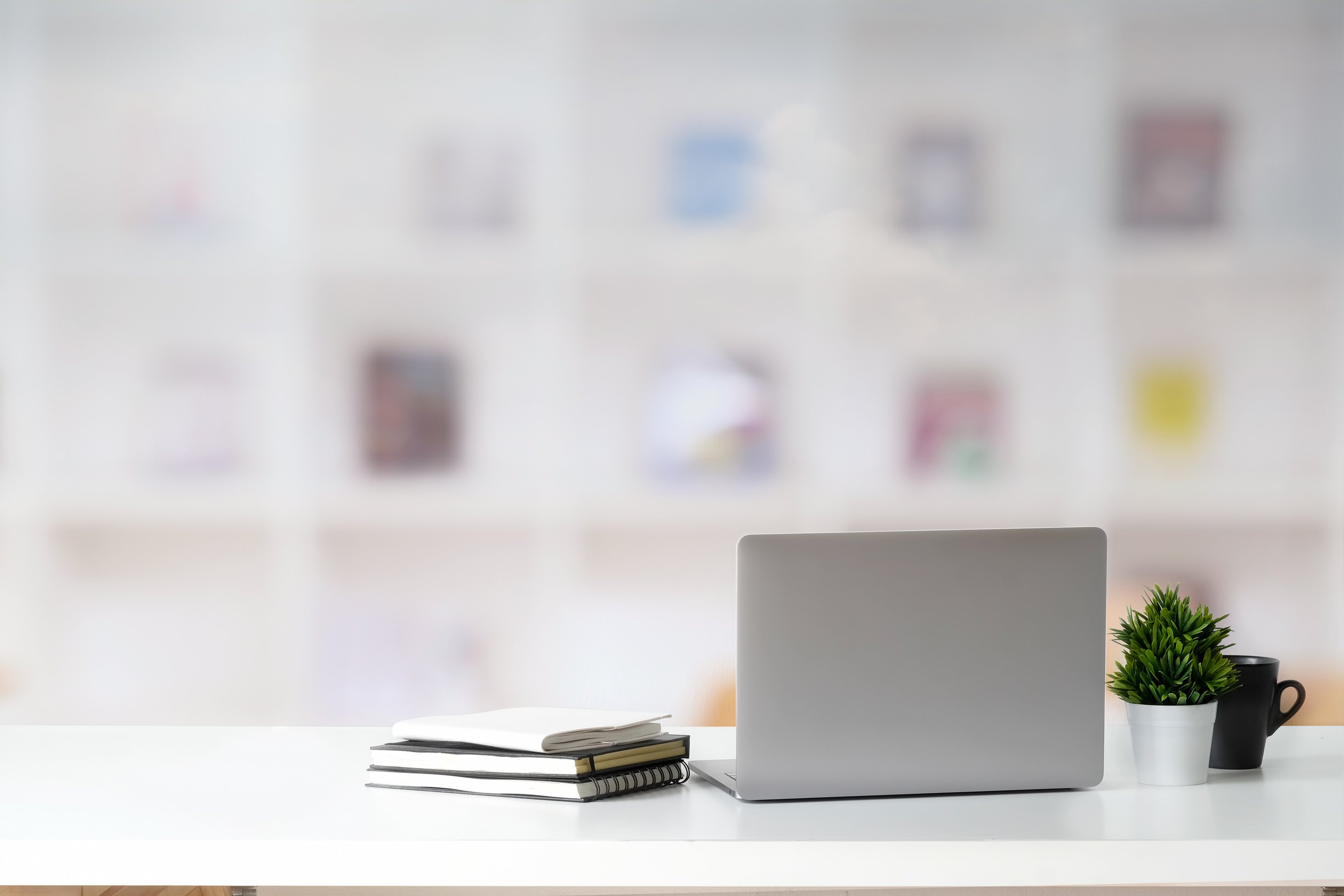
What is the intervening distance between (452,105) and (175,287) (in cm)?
69

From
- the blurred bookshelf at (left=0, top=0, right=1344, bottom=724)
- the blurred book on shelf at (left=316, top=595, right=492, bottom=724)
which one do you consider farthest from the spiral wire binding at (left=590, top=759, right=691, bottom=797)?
the blurred book on shelf at (left=316, top=595, right=492, bottom=724)

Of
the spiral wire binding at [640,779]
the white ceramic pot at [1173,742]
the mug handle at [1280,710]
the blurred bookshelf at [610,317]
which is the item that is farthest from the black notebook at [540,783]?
the blurred bookshelf at [610,317]

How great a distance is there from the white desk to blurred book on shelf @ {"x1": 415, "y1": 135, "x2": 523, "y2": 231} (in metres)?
1.86

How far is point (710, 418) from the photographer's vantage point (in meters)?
2.64

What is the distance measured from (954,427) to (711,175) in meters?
0.73

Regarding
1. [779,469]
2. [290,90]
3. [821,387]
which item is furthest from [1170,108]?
[290,90]

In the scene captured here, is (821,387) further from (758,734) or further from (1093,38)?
(758,734)

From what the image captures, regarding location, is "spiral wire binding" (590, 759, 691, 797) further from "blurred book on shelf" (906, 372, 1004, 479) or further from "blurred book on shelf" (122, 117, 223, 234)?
"blurred book on shelf" (122, 117, 223, 234)

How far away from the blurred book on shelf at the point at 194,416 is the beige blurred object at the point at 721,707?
43.0 inches

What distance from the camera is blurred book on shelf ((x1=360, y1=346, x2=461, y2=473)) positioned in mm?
2652

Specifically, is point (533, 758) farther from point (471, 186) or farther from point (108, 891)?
point (471, 186)

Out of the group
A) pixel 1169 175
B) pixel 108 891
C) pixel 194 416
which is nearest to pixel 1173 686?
pixel 108 891

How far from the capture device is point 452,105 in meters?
2.68

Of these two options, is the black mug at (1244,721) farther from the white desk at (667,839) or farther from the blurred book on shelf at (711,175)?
the blurred book on shelf at (711,175)
